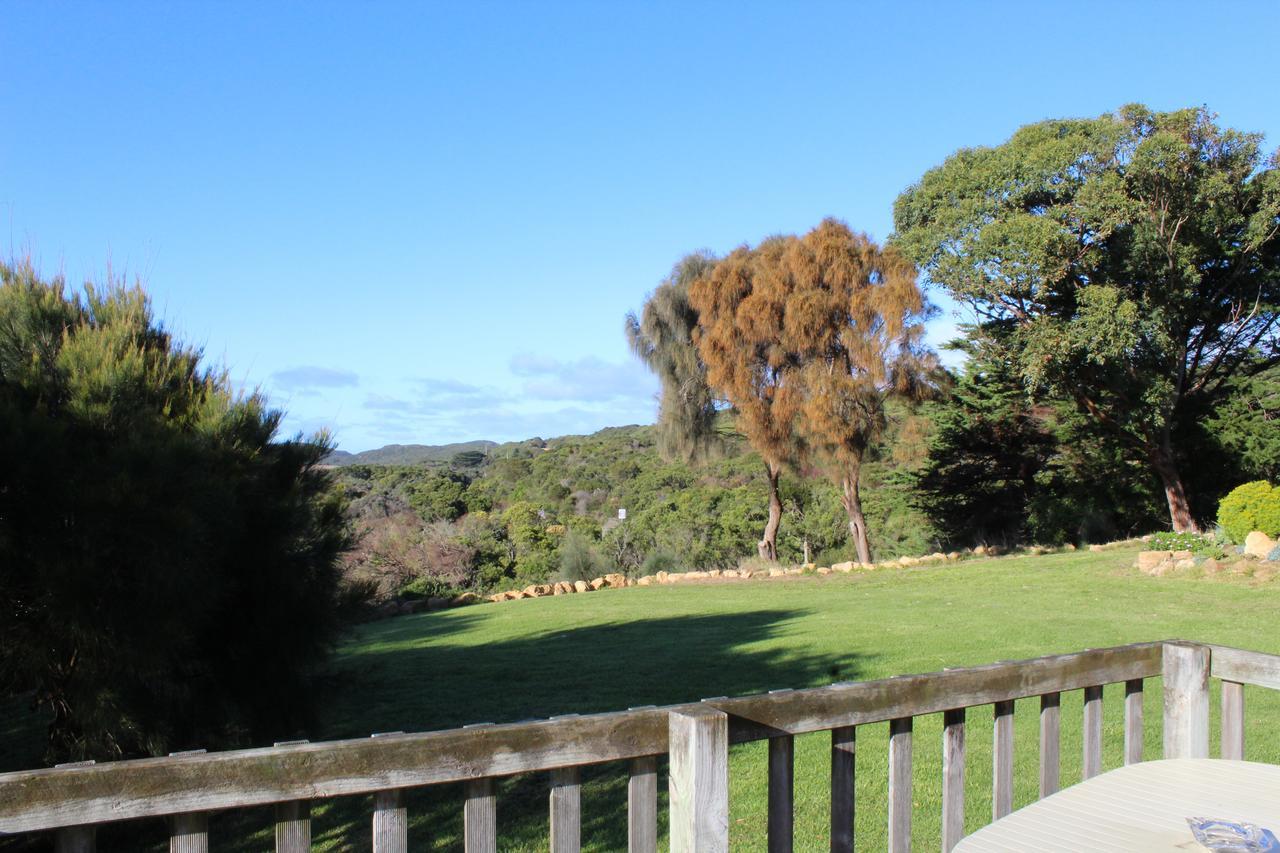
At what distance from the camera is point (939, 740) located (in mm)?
5867

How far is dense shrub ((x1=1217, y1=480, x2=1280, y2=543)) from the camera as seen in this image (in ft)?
45.9

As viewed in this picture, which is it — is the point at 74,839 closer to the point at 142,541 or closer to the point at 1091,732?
the point at 1091,732

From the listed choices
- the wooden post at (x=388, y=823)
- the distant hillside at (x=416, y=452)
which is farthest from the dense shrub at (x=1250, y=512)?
the distant hillside at (x=416, y=452)

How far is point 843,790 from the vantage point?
2.59m

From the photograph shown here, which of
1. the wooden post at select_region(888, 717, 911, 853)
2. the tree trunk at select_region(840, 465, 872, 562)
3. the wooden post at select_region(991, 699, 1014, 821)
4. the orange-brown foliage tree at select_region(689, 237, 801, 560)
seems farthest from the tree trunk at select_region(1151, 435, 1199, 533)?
the wooden post at select_region(888, 717, 911, 853)

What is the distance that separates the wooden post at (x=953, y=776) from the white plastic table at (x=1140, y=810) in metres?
0.23

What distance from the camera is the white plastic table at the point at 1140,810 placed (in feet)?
7.55

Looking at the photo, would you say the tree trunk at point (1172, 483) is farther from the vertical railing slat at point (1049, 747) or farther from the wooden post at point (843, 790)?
the wooden post at point (843, 790)

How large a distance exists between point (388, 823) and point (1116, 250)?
61.4 ft

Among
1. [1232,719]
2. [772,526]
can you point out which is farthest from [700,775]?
[772,526]

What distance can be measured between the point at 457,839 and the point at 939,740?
9.80 feet

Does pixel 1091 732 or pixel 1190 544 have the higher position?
pixel 1091 732

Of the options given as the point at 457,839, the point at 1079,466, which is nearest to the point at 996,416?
the point at 1079,466

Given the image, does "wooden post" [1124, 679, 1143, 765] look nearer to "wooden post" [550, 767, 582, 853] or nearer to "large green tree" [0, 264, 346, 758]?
"wooden post" [550, 767, 582, 853]
